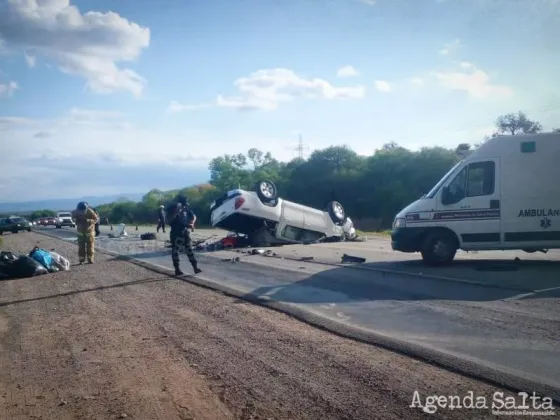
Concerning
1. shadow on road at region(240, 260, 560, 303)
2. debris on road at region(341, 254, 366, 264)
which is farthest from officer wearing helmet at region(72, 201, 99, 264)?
debris on road at region(341, 254, 366, 264)

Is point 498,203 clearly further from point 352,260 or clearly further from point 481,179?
point 352,260

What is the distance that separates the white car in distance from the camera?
19.4 meters

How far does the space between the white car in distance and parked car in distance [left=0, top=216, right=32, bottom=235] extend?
109 ft

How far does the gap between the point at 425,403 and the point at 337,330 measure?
2389 millimetres

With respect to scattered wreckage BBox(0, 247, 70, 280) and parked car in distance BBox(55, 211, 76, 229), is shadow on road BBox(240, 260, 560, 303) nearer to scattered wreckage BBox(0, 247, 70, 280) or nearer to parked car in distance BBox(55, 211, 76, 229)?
scattered wreckage BBox(0, 247, 70, 280)

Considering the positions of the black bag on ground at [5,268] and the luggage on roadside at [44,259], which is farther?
the luggage on roadside at [44,259]

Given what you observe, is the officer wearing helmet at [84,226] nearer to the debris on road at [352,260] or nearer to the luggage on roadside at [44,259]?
the luggage on roadside at [44,259]

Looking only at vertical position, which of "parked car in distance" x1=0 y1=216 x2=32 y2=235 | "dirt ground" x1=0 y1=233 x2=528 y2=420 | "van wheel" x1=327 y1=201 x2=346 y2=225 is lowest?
"dirt ground" x1=0 y1=233 x2=528 y2=420

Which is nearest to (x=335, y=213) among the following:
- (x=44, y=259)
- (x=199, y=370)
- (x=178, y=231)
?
(x=178, y=231)

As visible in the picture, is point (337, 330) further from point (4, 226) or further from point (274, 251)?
point (4, 226)

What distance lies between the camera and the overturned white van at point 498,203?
1172cm

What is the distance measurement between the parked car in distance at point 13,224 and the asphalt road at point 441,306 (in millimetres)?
39667

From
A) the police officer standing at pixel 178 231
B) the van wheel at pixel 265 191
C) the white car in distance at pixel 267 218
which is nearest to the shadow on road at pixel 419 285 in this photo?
the police officer standing at pixel 178 231

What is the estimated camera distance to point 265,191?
20.0m
